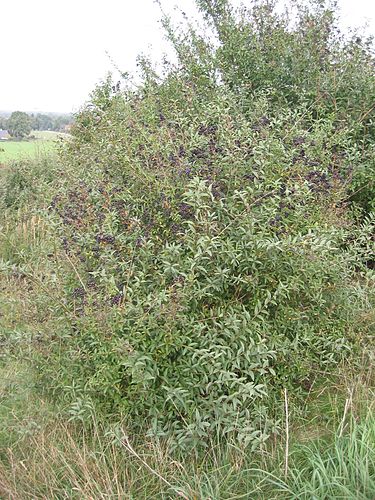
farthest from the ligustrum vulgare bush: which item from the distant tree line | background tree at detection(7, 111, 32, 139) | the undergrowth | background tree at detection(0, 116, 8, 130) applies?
background tree at detection(0, 116, 8, 130)

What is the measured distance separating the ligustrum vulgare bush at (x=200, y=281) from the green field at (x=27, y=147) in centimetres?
623

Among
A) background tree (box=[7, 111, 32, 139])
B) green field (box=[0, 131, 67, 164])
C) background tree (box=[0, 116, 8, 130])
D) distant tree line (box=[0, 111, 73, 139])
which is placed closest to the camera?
green field (box=[0, 131, 67, 164])

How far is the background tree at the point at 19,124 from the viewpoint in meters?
11.6

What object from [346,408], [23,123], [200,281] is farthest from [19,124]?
[346,408]

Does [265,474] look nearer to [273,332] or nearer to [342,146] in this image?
[273,332]

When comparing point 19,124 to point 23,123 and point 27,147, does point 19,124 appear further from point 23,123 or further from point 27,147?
point 27,147

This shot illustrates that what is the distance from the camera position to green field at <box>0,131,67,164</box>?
30.9ft

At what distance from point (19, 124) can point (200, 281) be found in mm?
10662

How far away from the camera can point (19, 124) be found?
11875 mm

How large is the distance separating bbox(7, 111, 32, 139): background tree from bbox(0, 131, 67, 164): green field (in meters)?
0.62

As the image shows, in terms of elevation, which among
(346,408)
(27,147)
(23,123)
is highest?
(23,123)

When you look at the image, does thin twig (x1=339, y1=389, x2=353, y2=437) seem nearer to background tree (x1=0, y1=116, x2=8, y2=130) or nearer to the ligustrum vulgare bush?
the ligustrum vulgare bush

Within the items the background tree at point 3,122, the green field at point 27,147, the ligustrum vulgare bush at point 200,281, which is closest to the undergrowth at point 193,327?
the ligustrum vulgare bush at point 200,281

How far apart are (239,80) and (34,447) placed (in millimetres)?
3896
